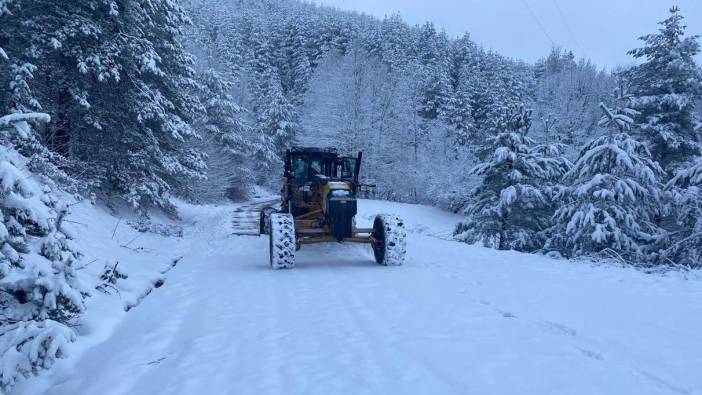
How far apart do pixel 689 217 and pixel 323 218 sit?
948 centimetres

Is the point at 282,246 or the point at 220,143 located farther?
the point at 220,143

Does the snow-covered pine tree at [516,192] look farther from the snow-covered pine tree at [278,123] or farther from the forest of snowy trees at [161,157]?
the snow-covered pine tree at [278,123]

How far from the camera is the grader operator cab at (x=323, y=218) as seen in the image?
28.7 feet

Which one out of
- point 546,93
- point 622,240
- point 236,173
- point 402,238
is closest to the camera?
point 402,238

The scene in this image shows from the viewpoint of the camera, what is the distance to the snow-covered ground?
3.79 m

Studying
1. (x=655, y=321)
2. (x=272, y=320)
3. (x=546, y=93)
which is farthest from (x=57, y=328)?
(x=546, y=93)

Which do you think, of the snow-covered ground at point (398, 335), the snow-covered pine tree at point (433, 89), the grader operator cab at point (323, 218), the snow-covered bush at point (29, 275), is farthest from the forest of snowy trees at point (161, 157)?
the snow-covered pine tree at point (433, 89)

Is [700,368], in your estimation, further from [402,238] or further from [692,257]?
[692,257]

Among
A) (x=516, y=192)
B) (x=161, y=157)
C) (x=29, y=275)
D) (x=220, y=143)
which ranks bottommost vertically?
(x=29, y=275)

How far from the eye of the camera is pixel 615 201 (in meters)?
12.1

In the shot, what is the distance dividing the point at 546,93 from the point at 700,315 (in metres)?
60.0

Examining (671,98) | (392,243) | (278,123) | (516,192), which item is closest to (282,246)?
(392,243)

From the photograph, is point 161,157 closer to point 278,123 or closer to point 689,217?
point 689,217

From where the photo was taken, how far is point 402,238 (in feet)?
29.8
